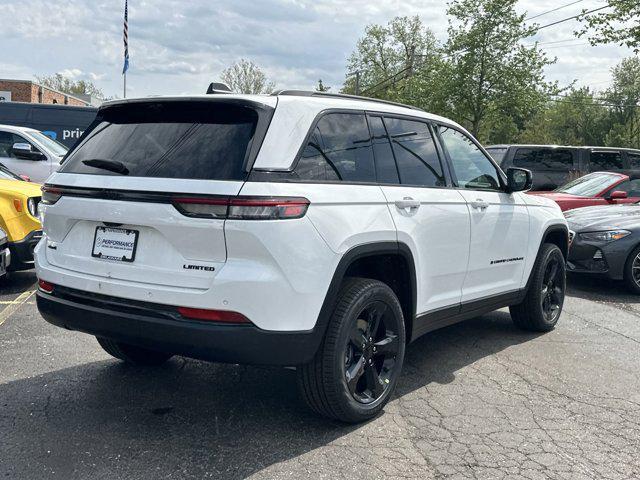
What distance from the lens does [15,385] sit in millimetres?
4117

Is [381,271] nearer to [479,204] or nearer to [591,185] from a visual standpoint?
[479,204]

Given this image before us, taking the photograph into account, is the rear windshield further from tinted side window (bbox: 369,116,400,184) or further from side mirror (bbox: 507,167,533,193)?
side mirror (bbox: 507,167,533,193)

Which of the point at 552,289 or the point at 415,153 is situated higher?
the point at 415,153

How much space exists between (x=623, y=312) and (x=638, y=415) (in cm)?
333

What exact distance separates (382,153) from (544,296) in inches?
107

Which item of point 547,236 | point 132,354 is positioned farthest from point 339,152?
point 547,236

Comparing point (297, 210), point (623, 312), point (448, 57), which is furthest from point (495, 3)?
point (297, 210)

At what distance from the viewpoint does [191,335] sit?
307 centimetres

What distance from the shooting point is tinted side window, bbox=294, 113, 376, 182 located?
3354 mm

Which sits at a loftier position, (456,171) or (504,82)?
(504,82)

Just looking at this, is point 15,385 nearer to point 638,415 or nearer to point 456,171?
point 456,171

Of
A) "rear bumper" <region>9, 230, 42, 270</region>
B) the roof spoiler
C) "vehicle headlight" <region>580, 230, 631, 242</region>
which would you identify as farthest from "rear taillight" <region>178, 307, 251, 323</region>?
"vehicle headlight" <region>580, 230, 631, 242</region>

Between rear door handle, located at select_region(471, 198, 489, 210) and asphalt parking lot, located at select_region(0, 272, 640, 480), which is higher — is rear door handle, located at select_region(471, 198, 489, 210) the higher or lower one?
the higher one

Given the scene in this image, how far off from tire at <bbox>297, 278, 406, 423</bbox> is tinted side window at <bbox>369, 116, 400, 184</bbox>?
2.22 feet
